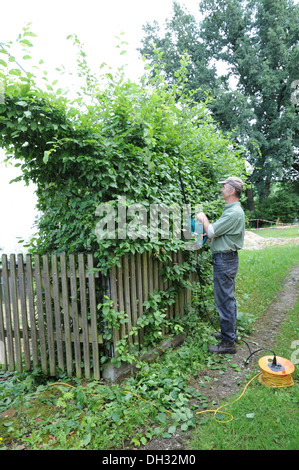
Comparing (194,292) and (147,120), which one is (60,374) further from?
(147,120)

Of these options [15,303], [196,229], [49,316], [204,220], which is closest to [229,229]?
[204,220]

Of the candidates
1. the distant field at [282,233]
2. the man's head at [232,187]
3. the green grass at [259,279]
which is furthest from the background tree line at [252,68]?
the man's head at [232,187]

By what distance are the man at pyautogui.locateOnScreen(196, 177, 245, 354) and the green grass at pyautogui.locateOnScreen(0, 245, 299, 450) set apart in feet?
1.10

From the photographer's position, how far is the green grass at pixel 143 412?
2.39m

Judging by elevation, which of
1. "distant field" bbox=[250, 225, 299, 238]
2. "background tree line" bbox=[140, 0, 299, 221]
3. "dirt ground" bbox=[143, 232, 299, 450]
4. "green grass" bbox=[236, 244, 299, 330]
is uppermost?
"background tree line" bbox=[140, 0, 299, 221]

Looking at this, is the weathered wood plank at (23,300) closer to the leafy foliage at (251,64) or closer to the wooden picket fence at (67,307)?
the wooden picket fence at (67,307)

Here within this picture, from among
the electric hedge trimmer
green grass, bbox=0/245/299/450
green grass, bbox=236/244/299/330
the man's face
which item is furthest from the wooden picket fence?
→ green grass, bbox=236/244/299/330

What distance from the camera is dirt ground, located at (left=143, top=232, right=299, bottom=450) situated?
2.44 meters

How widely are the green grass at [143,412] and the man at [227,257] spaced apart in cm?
34

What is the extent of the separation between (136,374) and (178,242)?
1.61m

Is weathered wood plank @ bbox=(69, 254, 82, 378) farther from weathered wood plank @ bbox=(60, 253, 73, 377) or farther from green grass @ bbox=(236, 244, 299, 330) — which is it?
green grass @ bbox=(236, 244, 299, 330)

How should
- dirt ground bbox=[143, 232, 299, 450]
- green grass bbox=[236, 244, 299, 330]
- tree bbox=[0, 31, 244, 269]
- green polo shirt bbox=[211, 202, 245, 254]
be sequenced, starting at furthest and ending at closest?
green grass bbox=[236, 244, 299, 330], green polo shirt bbox=[211, 202, 245, 254], tree bbox=[0, 31, 244, 269], dirt ground bbox=[143, 232, 299, 450]

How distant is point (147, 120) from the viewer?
10.4 feet
